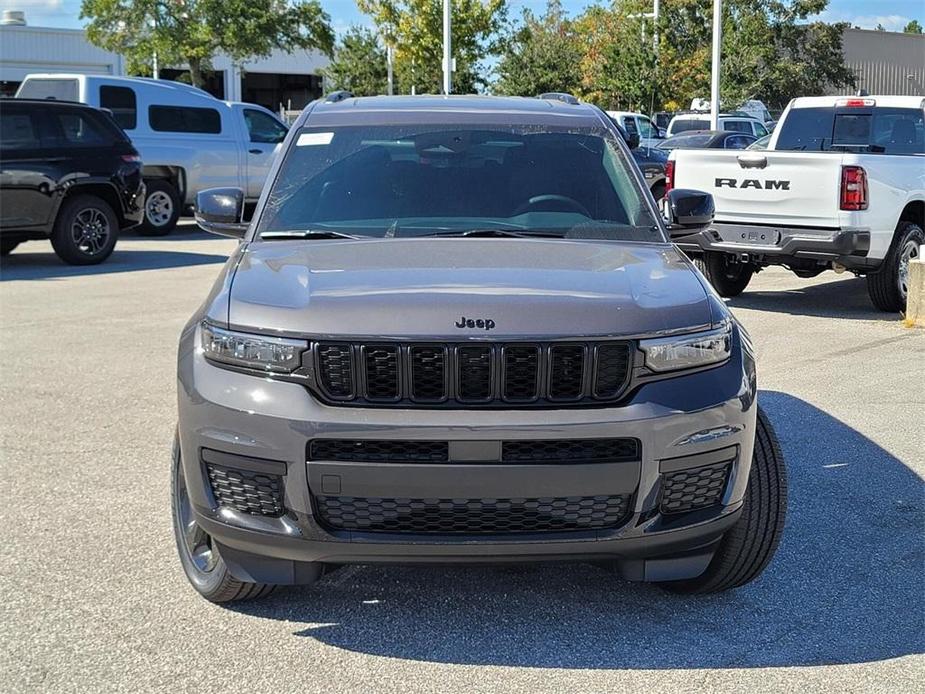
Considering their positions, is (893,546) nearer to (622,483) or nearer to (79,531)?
(622,483)

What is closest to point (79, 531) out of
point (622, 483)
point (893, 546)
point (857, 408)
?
point (622, 483)

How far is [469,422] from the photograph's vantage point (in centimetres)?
331

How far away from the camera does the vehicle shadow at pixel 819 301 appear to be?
10.7m

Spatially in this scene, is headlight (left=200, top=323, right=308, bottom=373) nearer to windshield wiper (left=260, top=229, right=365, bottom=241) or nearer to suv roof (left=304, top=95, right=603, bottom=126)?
windshield wiper (left=260, top=229, right=365, bottom=241)

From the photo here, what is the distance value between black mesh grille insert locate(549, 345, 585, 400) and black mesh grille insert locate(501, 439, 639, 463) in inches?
5.6

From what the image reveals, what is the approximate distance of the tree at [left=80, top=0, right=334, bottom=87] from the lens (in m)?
35.4

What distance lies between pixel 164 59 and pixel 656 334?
115 ft

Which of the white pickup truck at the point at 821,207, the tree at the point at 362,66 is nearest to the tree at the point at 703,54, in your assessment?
the tree at the point at 362,66

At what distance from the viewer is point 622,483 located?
3.36 metres

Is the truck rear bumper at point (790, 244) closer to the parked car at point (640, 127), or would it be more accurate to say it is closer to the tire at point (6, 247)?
the tire at point (6, 247)

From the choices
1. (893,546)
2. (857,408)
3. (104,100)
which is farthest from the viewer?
(104,100)

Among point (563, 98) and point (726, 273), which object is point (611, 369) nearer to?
point (563, 98)

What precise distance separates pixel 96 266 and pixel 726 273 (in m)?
7.79

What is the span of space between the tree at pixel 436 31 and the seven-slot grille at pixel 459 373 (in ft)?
127
